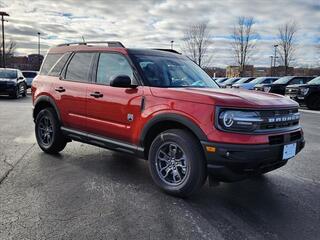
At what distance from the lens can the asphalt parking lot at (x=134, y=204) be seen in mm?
3624

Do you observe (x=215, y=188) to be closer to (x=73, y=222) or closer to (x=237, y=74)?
(x=73, y=222)

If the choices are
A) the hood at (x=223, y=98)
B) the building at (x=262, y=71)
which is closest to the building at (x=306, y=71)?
the building at (x=262, y=71)

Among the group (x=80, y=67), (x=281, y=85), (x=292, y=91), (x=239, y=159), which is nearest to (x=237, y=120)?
(x=239, y=159)

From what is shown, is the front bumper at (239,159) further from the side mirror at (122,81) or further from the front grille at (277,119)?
the side mirror at (122,81)

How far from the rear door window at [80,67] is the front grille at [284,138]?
9.49ft

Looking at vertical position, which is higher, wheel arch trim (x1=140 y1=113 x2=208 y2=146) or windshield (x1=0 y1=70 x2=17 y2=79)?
windshield (x1=0 y1=70 x2=17 y2=79)

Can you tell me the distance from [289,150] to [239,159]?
78 cm

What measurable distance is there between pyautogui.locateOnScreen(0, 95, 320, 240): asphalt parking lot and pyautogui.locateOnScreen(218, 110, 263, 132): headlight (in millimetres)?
916

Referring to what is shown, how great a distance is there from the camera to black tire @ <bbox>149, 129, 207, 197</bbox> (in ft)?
14.1

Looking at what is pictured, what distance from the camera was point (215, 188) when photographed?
5012 mm

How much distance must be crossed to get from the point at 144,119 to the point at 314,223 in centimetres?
224

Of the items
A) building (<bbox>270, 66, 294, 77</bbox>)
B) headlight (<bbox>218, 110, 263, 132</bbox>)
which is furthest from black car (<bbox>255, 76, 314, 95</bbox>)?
building (<bbox>270, 66, 294, 77</bbox>)

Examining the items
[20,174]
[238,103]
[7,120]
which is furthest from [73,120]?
[7,120]

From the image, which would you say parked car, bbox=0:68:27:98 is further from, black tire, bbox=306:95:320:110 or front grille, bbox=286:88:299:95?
black tire, bbox=306:95:320:110
